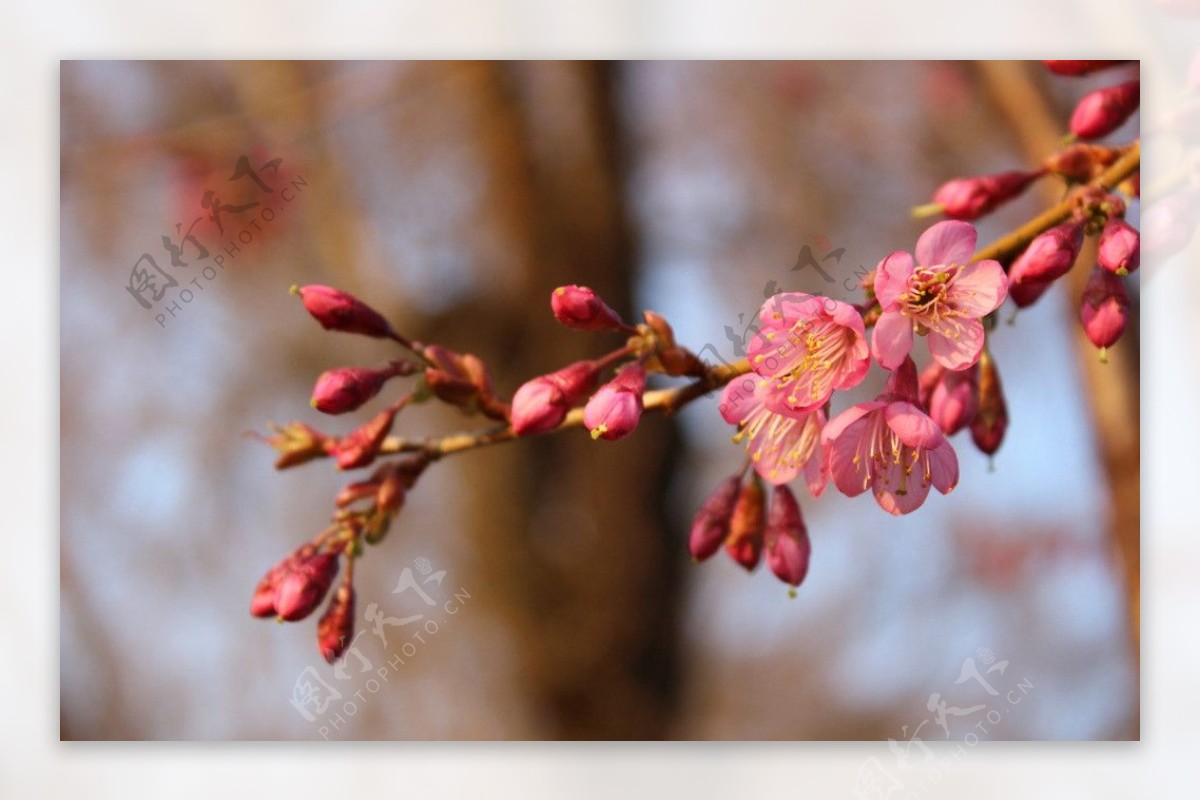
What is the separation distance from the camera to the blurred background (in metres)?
1.45

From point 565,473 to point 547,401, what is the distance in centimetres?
76

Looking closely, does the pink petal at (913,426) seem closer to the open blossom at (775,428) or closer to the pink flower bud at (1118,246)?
the open blossom at (775,428)

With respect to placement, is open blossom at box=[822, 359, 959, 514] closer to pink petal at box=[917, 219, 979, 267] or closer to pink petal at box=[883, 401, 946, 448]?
pink petal at box=[883, 401, 946, 448]

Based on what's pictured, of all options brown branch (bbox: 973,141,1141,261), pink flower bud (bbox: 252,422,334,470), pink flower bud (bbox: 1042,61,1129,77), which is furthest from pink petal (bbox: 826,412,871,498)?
pink flower bud (bbox: 1042,61,1129,77)

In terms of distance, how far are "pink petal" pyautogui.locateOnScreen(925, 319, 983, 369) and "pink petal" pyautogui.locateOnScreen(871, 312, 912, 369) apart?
0.07 metres

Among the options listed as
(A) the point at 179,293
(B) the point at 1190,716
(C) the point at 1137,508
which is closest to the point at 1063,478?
(C) the point at 1137,508

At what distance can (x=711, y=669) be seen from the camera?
159cm

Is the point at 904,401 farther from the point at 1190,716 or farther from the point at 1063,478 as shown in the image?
the point at 1190,716

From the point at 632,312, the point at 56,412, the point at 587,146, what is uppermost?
the point at 587,146

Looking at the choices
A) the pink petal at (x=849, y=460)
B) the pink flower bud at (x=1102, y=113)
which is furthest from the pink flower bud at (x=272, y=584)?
the pink flower bud at (x=1102, y=113)

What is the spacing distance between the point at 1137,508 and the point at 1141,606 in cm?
14

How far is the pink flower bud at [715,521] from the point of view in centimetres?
128

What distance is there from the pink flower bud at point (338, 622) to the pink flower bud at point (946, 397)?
739 mm

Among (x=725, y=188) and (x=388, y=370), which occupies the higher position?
(x=725, y=188)
